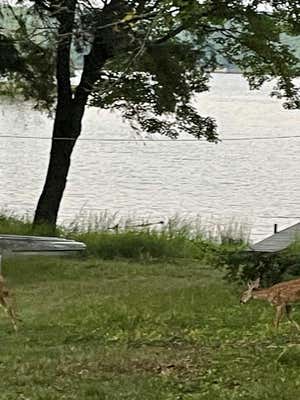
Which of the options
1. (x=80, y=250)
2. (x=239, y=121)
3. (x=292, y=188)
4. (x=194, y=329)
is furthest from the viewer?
(x=239, y=121)

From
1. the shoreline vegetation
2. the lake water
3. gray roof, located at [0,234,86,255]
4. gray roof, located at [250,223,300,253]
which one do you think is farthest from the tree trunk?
the shoreline vegetation

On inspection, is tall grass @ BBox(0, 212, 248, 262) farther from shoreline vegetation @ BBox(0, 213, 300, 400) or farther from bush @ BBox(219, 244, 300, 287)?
bush @ BBox(219, 244, 300, 287)

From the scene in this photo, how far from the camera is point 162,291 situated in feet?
26.8

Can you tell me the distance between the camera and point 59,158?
13867 millimetres

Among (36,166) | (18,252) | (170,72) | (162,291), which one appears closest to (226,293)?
(162,291)

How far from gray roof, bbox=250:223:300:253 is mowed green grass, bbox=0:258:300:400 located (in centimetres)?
346

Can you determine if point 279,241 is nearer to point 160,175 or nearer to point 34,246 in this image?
point 34,246

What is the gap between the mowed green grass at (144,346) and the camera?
14.4ft

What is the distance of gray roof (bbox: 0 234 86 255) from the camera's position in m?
9.26

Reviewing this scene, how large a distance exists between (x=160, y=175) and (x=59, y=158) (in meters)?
10.9

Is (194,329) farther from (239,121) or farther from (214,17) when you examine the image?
(239,121)

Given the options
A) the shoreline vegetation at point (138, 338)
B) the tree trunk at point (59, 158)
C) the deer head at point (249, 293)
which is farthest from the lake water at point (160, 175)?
the deer head at point (249, 293)

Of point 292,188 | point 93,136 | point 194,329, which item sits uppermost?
point 93,136

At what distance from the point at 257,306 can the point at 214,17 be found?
11.1 feet
